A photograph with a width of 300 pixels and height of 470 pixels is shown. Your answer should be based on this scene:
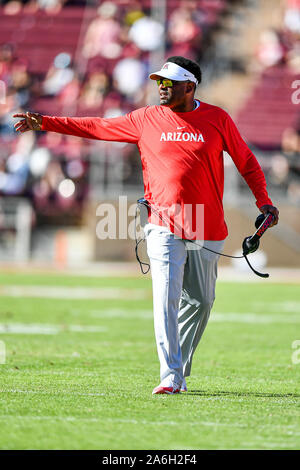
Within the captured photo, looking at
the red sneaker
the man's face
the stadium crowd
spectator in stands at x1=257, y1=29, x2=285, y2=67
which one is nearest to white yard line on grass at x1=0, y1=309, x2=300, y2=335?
the red sneaker

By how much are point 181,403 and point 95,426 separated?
1045 millimetres

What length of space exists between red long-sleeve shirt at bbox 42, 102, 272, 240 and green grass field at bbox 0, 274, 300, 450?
1.23 metres

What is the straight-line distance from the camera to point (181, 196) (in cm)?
674

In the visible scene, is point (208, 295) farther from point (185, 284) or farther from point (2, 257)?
point (2, 257)

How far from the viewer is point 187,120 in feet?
22.4

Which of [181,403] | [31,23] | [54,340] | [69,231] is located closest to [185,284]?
[181,403]

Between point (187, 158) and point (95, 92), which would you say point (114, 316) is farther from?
point (95, 92)

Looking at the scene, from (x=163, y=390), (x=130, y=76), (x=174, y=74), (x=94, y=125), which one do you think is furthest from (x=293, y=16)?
(x=163, y=390)

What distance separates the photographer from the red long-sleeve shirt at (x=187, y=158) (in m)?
6.75

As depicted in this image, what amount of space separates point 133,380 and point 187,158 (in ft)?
6.01

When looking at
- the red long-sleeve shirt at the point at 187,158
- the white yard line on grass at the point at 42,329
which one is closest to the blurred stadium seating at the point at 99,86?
the white yard line on grass at the point at 42,329

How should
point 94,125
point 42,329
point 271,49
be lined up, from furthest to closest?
1. point 271,49
2. point 42,329
3. point 94,125

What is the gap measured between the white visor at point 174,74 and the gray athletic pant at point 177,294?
3.36 feet

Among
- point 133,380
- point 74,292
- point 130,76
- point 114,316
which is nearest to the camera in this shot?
point 133,380
